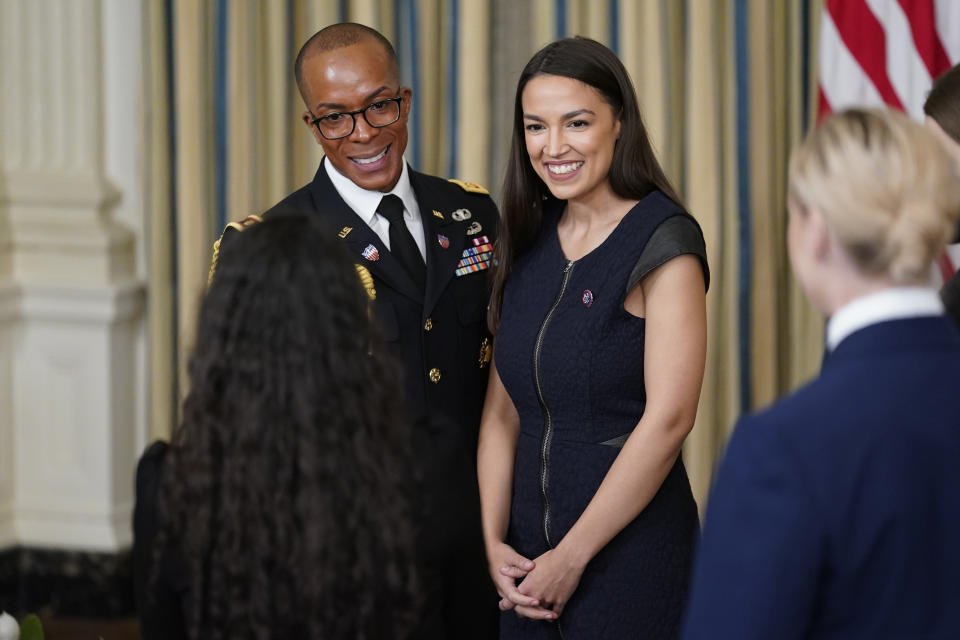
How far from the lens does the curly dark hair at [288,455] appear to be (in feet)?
4.08

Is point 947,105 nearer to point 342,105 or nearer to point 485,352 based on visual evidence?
point 485,352

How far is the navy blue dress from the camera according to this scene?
204 cm

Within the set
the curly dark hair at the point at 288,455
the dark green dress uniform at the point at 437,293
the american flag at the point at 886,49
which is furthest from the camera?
the american flag at the point at 886,49

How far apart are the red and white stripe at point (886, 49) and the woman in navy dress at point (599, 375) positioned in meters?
1.26

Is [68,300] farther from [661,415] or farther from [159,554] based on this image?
[159,554]

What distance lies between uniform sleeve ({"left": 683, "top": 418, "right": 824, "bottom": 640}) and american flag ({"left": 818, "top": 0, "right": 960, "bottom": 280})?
87.6 inches

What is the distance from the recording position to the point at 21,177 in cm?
372

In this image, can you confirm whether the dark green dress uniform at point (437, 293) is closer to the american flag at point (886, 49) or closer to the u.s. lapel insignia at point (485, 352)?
the u.s. lapel insignia at point (485, 352)

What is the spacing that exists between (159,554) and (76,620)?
267 centimetres

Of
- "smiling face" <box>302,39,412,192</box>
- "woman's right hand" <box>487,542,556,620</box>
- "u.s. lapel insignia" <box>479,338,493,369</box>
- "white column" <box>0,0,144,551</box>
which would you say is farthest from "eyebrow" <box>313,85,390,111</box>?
"white column" <box>0,0,144,551</box>

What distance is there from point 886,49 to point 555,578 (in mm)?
1838

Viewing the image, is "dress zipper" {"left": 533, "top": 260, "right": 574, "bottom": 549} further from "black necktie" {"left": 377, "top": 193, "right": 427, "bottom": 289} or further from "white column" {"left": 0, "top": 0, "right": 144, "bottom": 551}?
"white column" {"left": 0, "top": 0, "right": 144, "bottom": 551}

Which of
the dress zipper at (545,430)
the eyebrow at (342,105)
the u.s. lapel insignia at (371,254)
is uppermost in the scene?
the eyebrow at (342,105)

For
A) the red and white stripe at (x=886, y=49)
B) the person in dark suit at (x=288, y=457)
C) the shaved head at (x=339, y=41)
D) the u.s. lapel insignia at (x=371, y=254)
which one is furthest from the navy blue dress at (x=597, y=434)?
the red and white stripe at (x=886, y=49)
